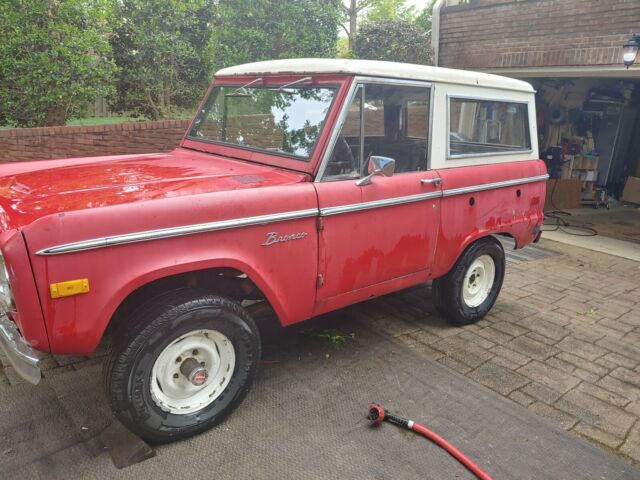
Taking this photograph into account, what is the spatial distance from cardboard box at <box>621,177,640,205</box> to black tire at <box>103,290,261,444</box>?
A: 10.0 m

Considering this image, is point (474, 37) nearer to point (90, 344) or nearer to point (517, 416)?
point (517, 416)

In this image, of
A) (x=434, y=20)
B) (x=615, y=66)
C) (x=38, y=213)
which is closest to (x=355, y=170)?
(x=38, y=213)

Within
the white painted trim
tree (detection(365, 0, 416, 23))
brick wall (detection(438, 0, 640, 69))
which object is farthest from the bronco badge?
tree (detection(365, 0, 416, 23))

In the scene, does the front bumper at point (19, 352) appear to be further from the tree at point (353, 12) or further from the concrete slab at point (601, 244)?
the tree at point (353, 12)

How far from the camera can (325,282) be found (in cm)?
299

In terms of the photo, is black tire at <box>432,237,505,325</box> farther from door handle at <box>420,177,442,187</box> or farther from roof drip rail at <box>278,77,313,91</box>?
roof drip rail at <box>278,77,313,91</box>

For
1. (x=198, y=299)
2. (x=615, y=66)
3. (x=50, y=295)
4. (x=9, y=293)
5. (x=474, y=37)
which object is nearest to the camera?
(x=50, y=295)

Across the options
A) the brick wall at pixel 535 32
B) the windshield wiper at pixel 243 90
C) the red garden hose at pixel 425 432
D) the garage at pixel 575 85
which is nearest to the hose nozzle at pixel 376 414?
the red garden hose at pixel 425 432

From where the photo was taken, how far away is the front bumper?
2.21 m

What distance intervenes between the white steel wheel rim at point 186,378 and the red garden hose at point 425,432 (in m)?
0.86

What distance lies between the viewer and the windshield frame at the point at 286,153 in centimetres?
292

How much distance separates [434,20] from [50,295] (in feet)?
31.6

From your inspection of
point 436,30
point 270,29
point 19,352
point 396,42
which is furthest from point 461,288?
point 396,42

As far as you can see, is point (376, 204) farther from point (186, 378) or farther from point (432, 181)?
point (186, 378)
